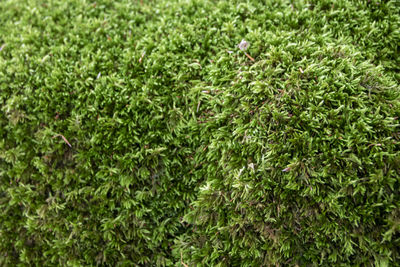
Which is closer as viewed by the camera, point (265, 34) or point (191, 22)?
point (265, 34)

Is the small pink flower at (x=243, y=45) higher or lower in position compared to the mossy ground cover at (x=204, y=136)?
higher

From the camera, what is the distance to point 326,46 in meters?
2.33

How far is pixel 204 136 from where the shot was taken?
2.35 m

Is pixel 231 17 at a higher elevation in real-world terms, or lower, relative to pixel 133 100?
higher

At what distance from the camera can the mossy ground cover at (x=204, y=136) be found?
201 cm

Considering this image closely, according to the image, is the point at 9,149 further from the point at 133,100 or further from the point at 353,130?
the point at 353,130

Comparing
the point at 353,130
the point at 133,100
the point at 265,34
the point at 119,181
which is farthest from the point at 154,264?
the point at 265,34

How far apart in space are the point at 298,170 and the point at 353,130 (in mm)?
448

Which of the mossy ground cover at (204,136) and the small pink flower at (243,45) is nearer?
the mossy ground cover at (204,136)

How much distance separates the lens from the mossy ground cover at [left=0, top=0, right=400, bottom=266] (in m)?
2.01

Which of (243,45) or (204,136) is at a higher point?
(243,45)

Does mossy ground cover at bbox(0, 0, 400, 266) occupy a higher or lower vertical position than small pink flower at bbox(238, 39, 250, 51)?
lower

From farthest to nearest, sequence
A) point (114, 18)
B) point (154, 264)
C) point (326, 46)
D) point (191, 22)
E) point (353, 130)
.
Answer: point (114, 18) → point (191, 22) → point (154, 264) → point (326, 46) → point (353, 130)

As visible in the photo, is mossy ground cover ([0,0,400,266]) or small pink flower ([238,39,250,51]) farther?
small pink flower ([238,39,250,51])
